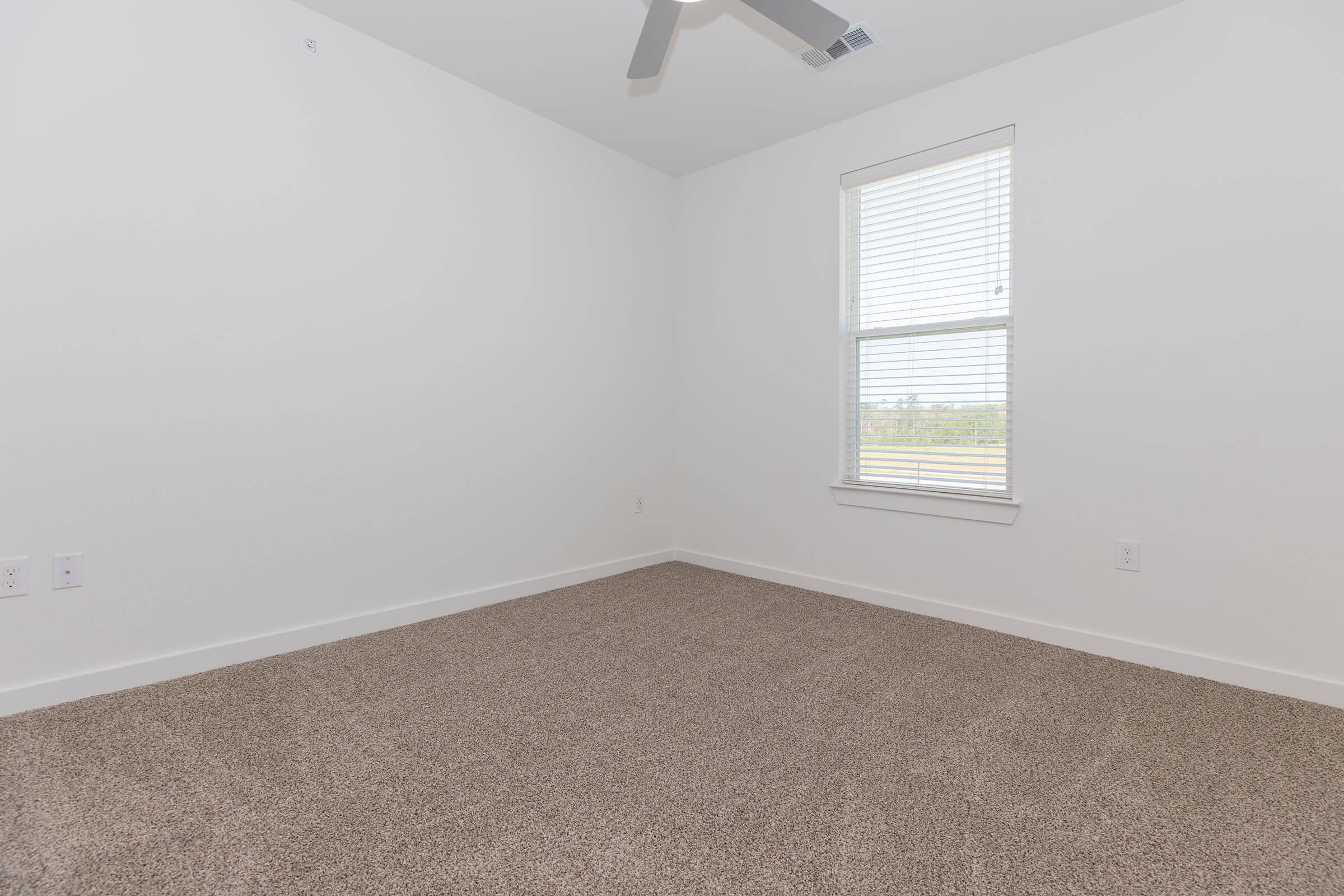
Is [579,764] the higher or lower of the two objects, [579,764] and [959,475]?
the lower

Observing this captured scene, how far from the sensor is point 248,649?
2.38 meters

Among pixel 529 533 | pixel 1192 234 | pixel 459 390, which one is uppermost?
pixel 1192 234

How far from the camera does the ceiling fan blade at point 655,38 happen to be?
1.97 m

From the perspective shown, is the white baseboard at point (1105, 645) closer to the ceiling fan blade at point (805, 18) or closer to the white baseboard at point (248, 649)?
the white baseboard at point (248, 649)

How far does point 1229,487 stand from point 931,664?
4.06 ft

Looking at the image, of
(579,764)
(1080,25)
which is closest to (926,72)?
(1080,25)

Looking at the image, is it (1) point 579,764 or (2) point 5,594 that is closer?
(1) point 579,764

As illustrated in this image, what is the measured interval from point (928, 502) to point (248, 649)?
2936 mm

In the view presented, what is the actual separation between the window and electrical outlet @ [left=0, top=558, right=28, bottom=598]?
3272 mm

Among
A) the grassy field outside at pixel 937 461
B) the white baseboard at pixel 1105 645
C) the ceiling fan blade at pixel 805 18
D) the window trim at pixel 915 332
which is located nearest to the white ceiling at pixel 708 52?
the window trim at pixel 915 332

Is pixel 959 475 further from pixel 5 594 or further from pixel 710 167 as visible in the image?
pixel 5 594

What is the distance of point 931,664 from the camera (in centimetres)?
243

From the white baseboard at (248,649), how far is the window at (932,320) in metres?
1.90

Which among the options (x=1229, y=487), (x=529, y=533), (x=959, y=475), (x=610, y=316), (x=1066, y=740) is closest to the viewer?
(x=1066, y=740)
